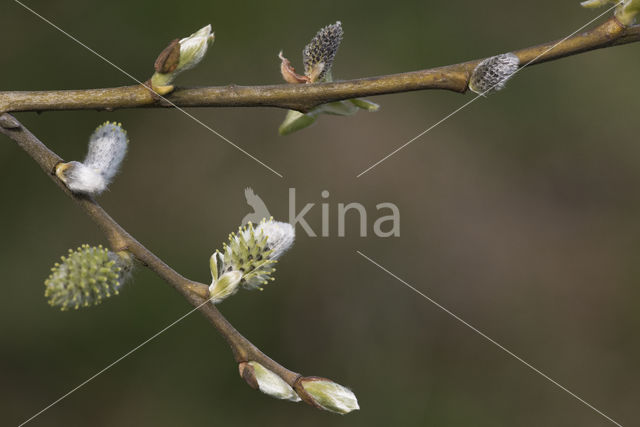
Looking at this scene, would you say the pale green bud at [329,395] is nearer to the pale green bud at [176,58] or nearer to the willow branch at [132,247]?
the willow branch at [132,247]

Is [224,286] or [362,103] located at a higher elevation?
[362,103]

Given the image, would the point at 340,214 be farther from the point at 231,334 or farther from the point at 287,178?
the point at 231,334

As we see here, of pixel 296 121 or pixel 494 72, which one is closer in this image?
pixel 494 72

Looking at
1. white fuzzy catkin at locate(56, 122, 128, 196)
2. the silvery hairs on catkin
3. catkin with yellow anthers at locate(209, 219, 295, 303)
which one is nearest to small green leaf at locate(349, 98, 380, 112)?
the silvery hairs on catkin

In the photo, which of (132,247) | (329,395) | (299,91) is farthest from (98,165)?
(329,395)

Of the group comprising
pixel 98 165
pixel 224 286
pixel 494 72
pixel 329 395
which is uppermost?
pixel 494 72

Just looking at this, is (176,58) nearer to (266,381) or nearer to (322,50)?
(322,50)

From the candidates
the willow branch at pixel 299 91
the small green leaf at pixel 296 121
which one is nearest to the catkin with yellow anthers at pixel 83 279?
the willow branch at pixel 299 91
